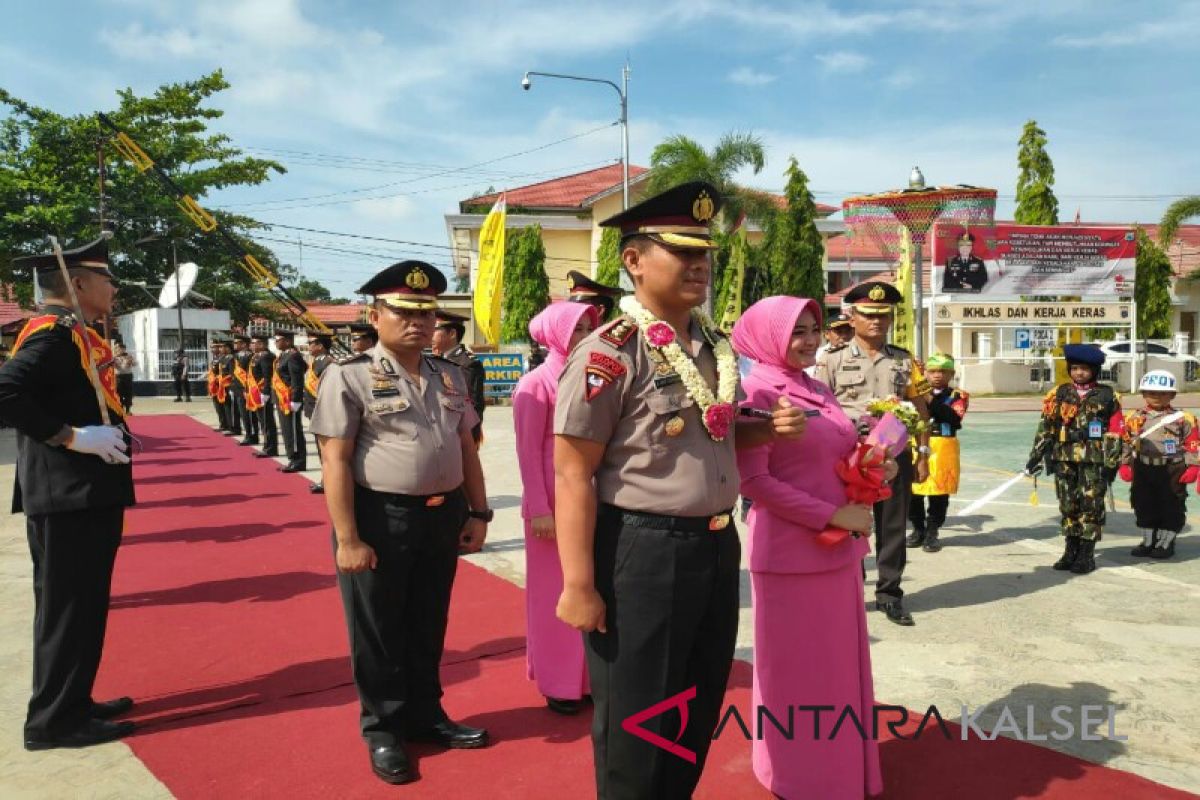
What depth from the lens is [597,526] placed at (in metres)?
2.43

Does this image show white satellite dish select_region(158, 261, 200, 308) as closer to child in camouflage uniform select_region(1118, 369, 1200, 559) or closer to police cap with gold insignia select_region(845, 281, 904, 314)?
police cap with gold insignia select_region(845, 281, 904, 314)

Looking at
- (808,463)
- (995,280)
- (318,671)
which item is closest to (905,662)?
(808,463)

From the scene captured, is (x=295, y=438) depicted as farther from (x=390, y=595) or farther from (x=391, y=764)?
(x=391, y=764)

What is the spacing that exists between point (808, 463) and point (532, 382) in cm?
134

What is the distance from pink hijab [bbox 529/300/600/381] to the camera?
4035 millimetres

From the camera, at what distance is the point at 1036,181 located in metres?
31.5

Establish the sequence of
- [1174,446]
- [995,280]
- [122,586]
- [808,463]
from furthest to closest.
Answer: [995,280] → [1174,446] → [122,586] → [808,463]

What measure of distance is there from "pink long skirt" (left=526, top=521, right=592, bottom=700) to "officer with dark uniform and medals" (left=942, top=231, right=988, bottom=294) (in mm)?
23056

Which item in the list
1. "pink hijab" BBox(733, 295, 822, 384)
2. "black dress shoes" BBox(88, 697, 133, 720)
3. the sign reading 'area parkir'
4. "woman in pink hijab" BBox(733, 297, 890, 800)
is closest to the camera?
"woman in pink hijab" BBox(733, 297, 890, 800)

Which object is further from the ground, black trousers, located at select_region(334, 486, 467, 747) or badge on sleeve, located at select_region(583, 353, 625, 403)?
badge on sleeve, located at select_region(583, 353, 625, 403)

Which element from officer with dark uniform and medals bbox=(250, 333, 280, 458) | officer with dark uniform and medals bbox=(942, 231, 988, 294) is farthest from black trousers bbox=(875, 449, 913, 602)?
officer with dark uniform and medals bbox=(942, 231, 988, 294)

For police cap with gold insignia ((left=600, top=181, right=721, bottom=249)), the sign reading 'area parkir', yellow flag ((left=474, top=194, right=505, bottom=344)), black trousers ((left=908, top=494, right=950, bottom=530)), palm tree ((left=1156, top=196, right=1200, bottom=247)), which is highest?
palm tree ((left=1156, top=196, right=1200, bottom=247))

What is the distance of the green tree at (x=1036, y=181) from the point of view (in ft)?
102

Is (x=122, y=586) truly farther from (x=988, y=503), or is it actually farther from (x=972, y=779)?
(x=988, y=503)
